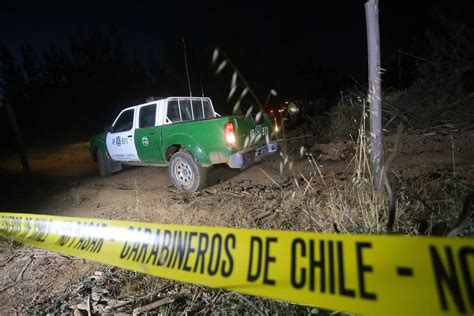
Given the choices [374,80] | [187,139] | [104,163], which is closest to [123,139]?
[104,163]

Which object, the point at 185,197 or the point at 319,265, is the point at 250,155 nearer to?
the point at 185,197

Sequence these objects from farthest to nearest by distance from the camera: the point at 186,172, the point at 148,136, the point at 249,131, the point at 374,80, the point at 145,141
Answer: the point at 145,141 → the point at 148,136 → the point at 186,172 → the point at 249,131 → the point at 374,80

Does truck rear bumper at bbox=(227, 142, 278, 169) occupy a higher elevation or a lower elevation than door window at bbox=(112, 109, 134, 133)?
lower

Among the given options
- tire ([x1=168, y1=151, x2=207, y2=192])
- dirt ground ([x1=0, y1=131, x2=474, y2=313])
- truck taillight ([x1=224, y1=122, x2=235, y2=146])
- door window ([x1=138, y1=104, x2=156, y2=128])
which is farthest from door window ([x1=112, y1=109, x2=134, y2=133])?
truck taillight ([x1=224, y1=122, x2=235, y2=146])

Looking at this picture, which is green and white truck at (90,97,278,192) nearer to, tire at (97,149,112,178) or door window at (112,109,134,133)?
door window at (112,109,134,133)

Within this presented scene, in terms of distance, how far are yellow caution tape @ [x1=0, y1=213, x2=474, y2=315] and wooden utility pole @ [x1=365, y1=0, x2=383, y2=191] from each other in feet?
4.80

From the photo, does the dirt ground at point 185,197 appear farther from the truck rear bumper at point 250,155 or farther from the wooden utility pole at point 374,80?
the truck rear bumper at point 250,155

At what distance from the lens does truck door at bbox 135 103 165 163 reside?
5996 mm

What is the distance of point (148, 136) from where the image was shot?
613cm

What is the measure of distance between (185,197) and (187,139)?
1054mm

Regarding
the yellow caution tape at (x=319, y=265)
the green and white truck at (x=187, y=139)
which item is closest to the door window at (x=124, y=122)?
the green and white truck at (x=187, y=139)

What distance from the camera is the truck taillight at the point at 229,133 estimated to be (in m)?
Answer: 4.89

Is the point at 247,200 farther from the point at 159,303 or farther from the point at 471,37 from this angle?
the point at 471,37

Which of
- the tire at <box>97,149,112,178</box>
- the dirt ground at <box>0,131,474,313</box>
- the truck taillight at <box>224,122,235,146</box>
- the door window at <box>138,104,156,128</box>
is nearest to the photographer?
the dirt ground at <box>0,131,474,313</box>
